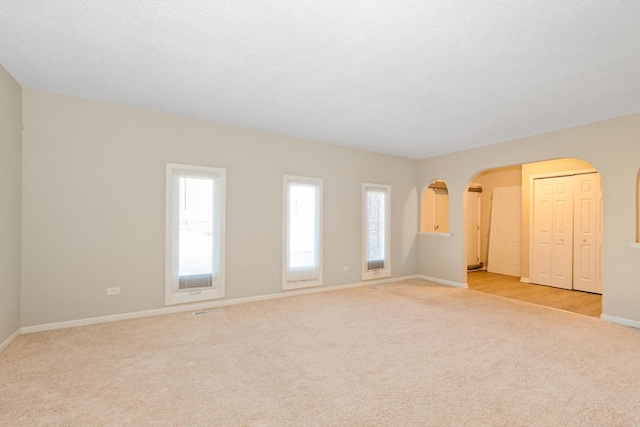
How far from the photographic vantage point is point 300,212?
18.2 ft

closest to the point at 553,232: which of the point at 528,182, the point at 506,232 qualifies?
the point at 528,182

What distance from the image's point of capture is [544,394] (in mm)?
2426

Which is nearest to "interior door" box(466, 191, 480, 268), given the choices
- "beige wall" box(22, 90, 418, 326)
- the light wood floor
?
the light wood floor

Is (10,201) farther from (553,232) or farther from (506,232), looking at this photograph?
(506,232)

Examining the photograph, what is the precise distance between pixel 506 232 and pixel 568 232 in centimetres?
159

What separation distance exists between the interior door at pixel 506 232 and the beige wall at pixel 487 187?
150 millimetres

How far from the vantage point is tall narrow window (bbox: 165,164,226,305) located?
4.41 metres

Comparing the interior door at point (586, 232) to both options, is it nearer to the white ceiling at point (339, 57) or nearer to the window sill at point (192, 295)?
the white ceiling at point (339, 57)

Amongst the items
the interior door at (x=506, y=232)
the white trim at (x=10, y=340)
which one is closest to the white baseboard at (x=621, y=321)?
the interior door at (x=506, y=232)

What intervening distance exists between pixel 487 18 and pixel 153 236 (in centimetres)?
436

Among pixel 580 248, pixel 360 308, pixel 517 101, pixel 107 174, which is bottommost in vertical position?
pixel 360 308

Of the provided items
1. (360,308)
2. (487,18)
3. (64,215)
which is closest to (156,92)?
(64,215)

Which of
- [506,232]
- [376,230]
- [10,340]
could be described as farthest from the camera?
[506,232]

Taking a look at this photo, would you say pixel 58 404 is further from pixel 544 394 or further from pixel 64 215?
pixel 544 394
